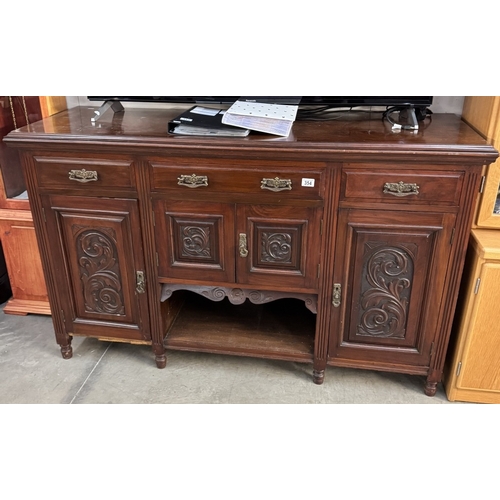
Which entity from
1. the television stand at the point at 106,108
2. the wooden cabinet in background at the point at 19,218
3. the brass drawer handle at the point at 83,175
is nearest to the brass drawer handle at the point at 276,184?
the brass drawer handle at the point at 83,175

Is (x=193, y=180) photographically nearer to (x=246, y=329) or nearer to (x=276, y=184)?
(x=276, y=184)

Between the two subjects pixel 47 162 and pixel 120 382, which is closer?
pixel 47 162

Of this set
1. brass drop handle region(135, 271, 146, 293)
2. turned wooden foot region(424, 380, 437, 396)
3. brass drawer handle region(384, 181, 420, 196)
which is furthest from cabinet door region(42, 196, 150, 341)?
turned wooden foot region(424, 380, 437, 396)

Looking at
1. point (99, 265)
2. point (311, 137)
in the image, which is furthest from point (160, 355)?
point (311, 137)

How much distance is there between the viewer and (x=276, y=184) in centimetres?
162

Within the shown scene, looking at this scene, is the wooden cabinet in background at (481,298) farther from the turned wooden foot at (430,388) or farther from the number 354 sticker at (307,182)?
the number 354 sticker at (307,182)

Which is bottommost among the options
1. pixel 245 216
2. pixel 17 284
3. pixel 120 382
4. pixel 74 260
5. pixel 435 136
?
pixel 120 382

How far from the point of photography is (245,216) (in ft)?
5.57

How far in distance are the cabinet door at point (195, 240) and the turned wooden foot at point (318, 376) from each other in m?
0.52

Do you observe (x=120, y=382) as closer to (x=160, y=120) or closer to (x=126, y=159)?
(x=126, y=159)

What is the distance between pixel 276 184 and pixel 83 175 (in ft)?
2.27

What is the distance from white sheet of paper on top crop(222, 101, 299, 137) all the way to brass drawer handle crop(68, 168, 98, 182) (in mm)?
504

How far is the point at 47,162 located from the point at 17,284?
88cm

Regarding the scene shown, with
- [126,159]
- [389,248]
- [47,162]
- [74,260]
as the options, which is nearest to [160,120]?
[126,159]
